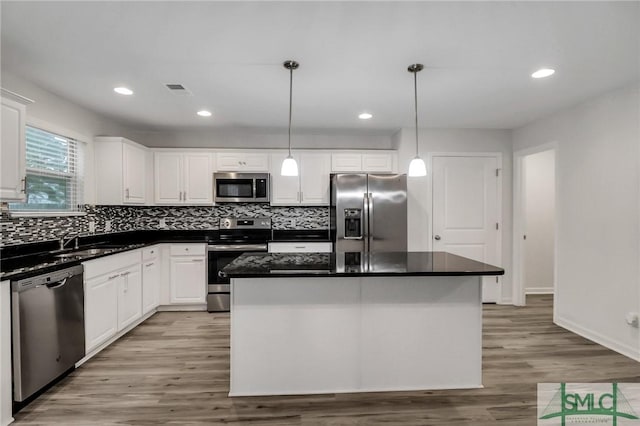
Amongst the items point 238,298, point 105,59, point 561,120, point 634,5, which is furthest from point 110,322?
point 561,120

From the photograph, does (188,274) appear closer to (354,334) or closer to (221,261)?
(221,261)

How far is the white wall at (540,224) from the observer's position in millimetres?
5012

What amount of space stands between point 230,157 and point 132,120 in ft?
4.02

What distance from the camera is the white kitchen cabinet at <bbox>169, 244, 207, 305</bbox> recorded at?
4129mm

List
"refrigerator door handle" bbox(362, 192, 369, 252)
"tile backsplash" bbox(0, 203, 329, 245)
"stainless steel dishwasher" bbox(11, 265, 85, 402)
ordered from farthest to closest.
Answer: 1. "tile backsplash" bbox(0, 203, 329, 245)
2. "refrigerator door handle" bbox(362, 192, 369, 252)
3. "stainless steel dishwasher" bbox(11, 265, 85, 402)

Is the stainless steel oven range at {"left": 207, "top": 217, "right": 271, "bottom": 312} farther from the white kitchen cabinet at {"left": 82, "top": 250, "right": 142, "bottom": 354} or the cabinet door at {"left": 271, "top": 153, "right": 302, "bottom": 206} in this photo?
the white kitchen cabinet at {"left": 82, "top": 250, "right": 142, "bottom": 354}

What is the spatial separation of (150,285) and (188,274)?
45 cm

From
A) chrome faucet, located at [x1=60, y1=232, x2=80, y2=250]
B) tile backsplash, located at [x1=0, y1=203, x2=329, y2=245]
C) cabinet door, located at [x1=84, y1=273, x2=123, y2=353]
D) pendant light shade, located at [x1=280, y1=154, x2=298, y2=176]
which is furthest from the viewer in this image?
tile backsplash, located at [x1=0, y1=203, x2=329, y2=245]

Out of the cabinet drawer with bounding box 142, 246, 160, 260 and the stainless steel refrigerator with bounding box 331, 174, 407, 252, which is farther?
the stainless steel refrigerator with bounding box 331, 174, 407, 252

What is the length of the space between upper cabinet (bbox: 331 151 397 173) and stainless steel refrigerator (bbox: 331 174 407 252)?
443 millimetres

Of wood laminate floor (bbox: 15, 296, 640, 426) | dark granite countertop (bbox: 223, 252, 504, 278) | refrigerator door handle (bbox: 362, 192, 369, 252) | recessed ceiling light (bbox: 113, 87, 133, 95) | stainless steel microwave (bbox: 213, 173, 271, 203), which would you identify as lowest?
wood laminate floor (bbox: 15, 296, 640, 426)

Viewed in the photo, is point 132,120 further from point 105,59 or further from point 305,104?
point 305,104

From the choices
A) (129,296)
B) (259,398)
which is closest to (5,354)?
(129,296)

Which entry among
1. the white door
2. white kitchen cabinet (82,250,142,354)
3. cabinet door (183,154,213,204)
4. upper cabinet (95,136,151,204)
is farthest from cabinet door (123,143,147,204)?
the white door
